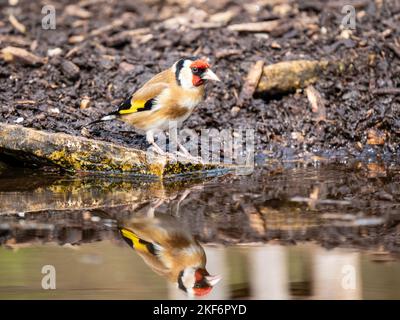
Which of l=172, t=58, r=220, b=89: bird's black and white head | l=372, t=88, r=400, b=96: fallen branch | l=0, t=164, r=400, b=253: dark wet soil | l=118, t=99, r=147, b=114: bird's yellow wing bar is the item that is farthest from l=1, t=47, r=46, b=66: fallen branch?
l=372, t=88, r=400, b=96: fallen branch

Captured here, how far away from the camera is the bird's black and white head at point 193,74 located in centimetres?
705

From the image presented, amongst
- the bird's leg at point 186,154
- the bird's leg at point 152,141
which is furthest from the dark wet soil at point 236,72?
the bird's leg at point 186,154

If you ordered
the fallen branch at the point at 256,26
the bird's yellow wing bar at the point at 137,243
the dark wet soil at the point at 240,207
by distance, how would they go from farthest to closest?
1. the fallen branch at the point at 256,26
2. the dark wet soil at the point at 240,207
3. the bird's yellow wing bar at the point at 137,243

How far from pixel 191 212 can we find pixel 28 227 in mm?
1155

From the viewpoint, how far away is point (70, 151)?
6977mm

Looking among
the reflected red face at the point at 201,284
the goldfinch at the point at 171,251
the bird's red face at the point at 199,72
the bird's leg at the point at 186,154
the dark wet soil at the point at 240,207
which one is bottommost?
the reflected red face at the point at 201,284

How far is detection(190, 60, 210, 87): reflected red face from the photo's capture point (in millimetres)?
7051

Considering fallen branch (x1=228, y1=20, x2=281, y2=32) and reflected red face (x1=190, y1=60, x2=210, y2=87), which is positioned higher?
fallen branch (x1=228, y1=20, x2=281, y2=32)

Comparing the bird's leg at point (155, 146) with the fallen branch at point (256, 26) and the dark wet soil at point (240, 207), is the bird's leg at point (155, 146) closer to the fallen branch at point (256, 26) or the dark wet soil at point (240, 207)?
the dark wet soil at point (240, 207)

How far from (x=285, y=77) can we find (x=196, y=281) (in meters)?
4.09

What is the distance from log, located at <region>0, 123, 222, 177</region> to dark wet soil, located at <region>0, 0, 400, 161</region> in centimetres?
43

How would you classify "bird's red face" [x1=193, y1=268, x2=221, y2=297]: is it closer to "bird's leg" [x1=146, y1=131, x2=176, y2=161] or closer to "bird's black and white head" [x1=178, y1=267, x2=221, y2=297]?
"bird's black and white head" [x1=178, y1=267, x2=221, y2=297]

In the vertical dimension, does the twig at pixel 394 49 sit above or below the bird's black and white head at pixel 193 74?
above

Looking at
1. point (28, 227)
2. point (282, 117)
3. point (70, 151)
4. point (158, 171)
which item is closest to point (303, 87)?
point (282, 117)
